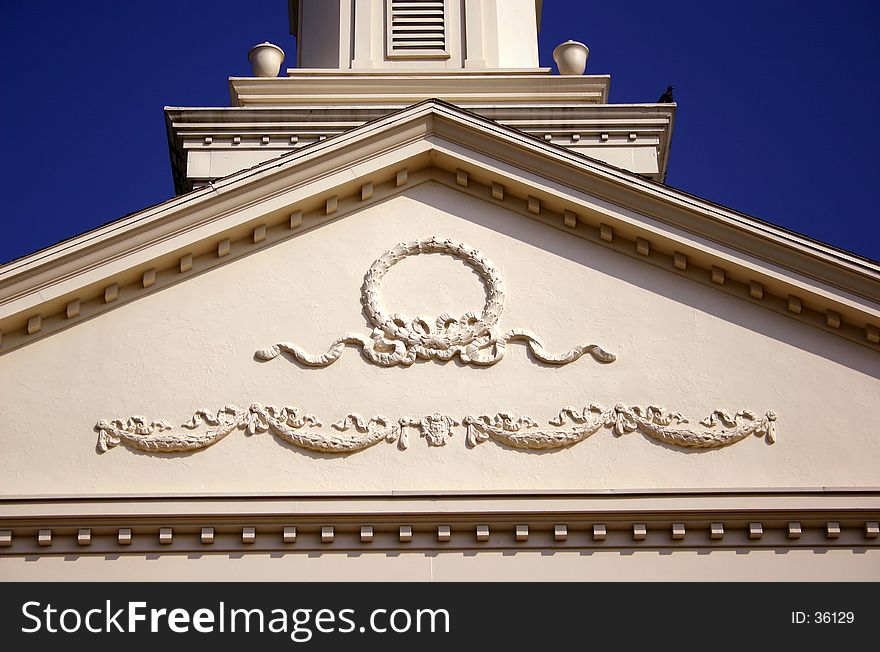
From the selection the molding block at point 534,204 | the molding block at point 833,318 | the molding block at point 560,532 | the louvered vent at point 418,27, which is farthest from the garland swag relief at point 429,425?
the louvered vent at point 418,27

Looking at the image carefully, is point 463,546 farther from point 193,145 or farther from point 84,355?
point 193,145

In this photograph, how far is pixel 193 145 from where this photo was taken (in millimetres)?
21281

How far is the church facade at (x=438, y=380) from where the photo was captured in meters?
14.7

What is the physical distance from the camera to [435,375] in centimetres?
1563

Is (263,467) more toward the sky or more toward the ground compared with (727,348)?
more toward the ground

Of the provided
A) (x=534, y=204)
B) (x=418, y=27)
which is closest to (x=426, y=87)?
(x=418, y=27)

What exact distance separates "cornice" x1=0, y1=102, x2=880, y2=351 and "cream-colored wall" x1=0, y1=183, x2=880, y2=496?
0.56 feet

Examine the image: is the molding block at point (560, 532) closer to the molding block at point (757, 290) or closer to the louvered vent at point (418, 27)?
the molding block at point (757, 290)

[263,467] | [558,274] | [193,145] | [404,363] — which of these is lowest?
[263,467]

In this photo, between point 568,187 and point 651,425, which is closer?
point 651,425

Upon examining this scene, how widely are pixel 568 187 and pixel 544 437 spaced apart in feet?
8.86

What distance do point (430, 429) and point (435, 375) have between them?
2.01 ft
